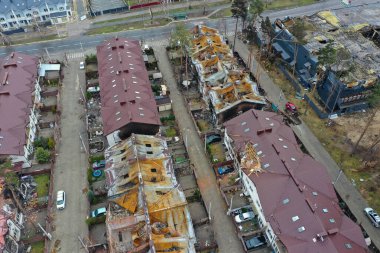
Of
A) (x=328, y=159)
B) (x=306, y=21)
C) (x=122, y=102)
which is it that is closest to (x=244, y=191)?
(x=328, y=159)

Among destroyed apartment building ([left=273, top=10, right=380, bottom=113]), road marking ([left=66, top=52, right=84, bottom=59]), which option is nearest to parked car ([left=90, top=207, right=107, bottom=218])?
road marking ([left=66, top=52, right=84, bottom=59])

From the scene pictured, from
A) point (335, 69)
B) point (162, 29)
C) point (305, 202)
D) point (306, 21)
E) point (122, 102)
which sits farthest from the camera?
point (162, 29)

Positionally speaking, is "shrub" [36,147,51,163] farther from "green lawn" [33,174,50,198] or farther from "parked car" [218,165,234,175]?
"parked car" [218,165,234,175]

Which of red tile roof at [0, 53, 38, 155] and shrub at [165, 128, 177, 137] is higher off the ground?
red tile roof at [0, 53, 38, 155]

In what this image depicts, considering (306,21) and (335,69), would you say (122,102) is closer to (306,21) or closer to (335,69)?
(335,69)

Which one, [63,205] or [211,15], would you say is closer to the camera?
[63,205]
